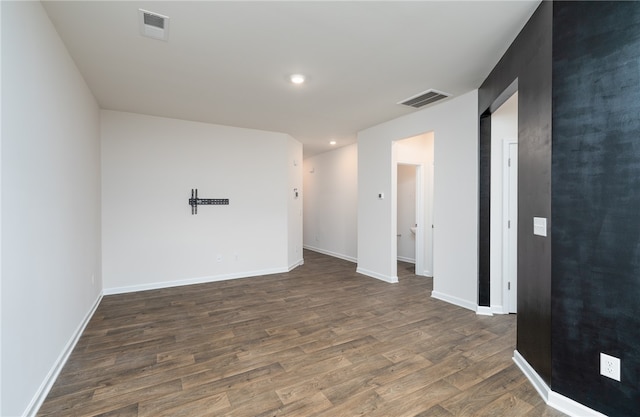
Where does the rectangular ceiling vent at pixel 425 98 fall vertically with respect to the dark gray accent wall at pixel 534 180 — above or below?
above

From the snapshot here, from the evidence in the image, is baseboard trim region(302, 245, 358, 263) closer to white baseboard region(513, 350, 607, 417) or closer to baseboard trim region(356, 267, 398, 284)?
baseboard trim region(356, 267, 398, 284)

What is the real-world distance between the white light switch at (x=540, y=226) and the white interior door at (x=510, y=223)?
147 cm

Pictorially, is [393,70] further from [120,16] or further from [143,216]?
[143,216]

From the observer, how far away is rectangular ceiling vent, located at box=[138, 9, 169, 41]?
6.83 ft

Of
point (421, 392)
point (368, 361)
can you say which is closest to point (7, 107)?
point (368, 361)

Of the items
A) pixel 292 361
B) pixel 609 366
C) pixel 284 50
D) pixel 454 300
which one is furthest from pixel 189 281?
pixel 609 366

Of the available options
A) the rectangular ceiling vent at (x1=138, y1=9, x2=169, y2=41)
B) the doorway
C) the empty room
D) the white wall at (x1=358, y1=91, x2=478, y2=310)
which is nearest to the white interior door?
the empty room

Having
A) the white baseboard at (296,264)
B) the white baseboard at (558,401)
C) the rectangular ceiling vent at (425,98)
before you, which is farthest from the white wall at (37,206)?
the rectangular ceiling vent at (425,98)

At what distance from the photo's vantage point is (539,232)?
2014 mm

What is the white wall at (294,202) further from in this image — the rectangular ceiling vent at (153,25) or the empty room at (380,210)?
the rectangular ceiling vent at (153,25)

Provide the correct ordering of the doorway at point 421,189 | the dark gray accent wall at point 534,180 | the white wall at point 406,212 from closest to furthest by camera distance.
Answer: the dark gray accent wall at point 534,180
the doorway at point 421,189
the white wall at point 406,212

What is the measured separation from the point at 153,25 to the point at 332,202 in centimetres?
544

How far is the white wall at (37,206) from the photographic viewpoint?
1.56 metres

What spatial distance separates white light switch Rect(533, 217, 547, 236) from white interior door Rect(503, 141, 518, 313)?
4.81 ft
